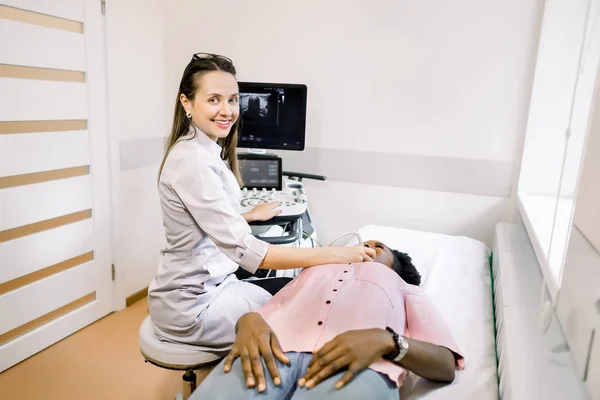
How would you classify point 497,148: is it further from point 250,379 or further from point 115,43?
point 115,43

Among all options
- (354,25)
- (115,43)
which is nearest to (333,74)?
(354,25)

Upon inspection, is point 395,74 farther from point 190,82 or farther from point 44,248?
point 44,248

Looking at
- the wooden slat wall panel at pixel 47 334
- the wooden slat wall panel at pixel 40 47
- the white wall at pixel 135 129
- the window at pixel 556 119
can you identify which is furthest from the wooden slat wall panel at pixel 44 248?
the window at pixel 556 119

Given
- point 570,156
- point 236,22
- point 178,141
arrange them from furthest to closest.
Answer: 1. point 236,22
2. point 570,156
3. point 178,141

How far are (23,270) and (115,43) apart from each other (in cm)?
121

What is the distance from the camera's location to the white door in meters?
2.03

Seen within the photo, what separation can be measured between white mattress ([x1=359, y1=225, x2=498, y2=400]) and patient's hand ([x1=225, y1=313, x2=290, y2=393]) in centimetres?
36

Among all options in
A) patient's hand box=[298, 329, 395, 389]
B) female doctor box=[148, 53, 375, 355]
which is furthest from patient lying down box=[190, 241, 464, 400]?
female doctor box=[148, 53, 375, 355]

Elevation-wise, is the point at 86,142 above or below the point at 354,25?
below

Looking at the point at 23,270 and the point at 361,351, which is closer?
the point at 361,351

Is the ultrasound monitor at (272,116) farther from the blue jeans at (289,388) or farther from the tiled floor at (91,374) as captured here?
the blue jeans at (289,388)

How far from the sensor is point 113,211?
2592 millimetres

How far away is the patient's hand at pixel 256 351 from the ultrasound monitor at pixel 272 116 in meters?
1.23

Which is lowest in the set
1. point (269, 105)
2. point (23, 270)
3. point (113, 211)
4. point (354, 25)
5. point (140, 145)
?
point (23, 270)
